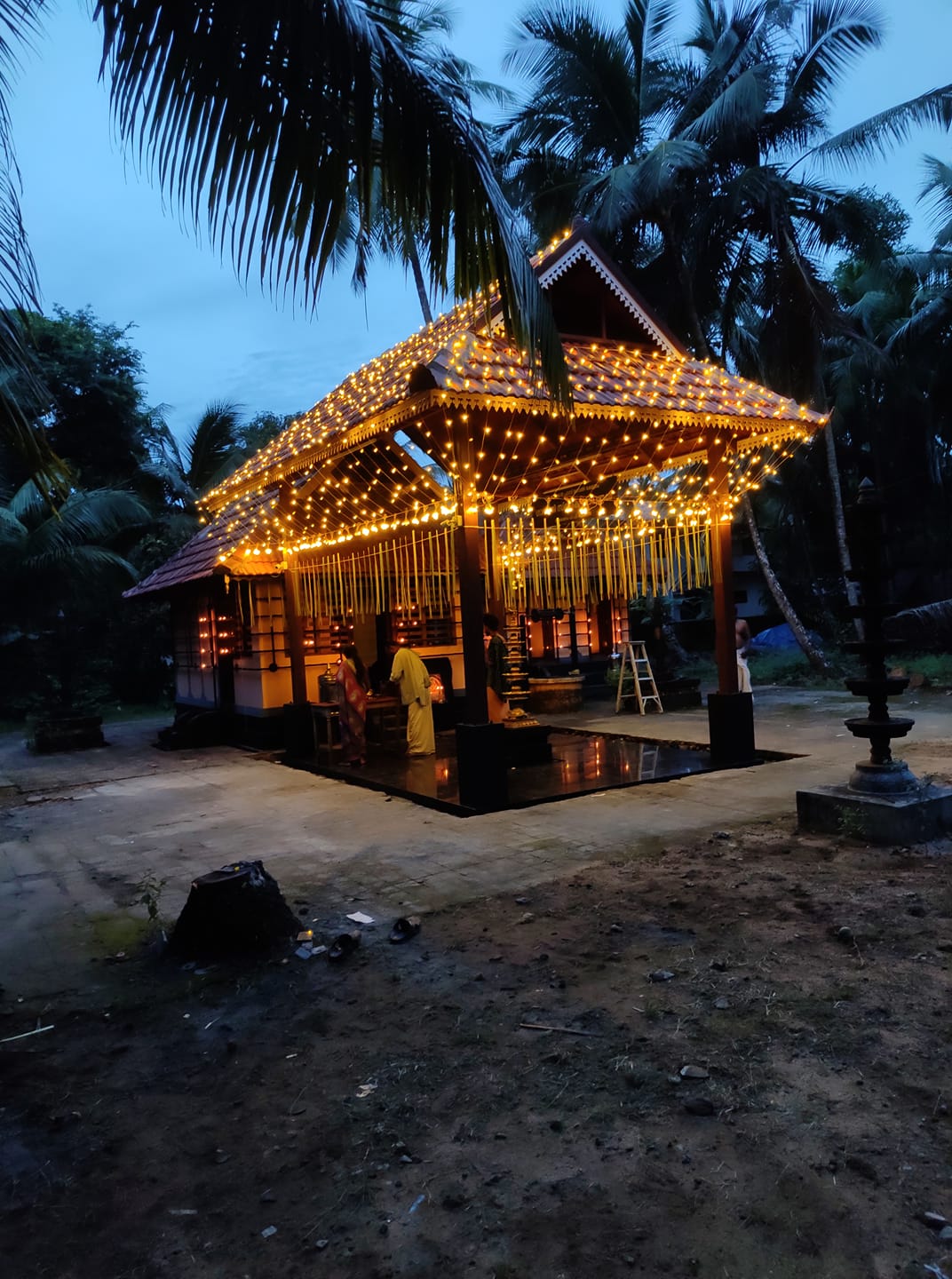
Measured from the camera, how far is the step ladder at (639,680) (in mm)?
15594

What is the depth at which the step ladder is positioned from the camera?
1559cm

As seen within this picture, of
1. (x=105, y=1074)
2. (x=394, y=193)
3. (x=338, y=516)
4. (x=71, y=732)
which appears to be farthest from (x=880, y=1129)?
(x=71, y=732)

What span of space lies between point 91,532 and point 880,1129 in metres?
15.5

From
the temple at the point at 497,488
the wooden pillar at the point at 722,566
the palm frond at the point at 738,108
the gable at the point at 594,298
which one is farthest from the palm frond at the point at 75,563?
the palm frond at the point at 738,108

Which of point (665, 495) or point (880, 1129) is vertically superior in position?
point (665, 495)

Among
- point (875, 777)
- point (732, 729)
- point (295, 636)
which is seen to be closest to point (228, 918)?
point (875, 777)

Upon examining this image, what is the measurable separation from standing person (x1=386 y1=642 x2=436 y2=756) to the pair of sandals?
649 cm

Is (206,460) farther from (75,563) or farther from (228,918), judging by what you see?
(228,918)

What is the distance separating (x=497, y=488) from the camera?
39.3 ft

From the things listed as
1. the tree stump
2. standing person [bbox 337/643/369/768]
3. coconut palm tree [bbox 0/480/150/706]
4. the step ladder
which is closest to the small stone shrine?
the tree stump

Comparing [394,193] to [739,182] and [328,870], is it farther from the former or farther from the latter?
[739,182]

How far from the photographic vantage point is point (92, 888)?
621 cm

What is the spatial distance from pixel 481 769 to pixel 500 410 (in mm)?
3277

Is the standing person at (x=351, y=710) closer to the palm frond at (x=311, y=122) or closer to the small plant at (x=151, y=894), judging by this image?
the small plant at (x=151, y=894)
